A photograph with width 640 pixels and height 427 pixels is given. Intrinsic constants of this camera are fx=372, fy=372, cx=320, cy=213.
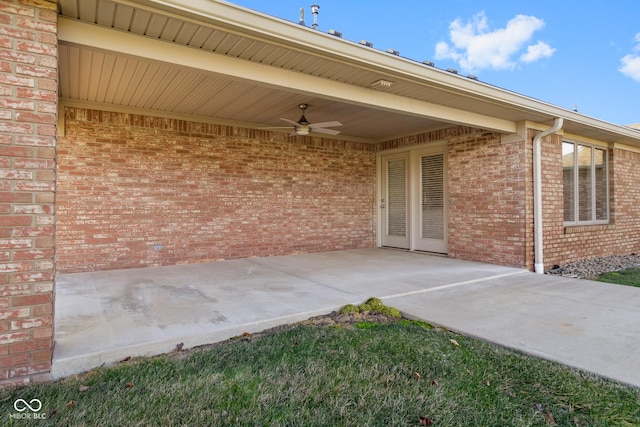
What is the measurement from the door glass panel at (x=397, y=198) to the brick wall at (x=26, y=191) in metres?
7.19

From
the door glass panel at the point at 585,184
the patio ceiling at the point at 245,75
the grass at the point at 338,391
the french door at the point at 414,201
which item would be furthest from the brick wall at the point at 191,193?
the door glass panel at the point at 585,184

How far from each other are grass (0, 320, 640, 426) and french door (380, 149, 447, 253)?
5.12m

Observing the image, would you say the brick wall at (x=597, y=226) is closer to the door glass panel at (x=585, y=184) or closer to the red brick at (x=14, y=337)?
the door glass panel at (x=585, y=184)

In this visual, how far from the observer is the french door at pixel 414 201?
25.5 ft

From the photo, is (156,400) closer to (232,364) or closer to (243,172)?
(232,364)

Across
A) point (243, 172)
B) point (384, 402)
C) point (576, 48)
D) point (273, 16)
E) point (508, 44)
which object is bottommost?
point (384, 402)

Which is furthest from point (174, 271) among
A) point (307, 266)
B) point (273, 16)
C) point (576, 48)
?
point (576, 48)

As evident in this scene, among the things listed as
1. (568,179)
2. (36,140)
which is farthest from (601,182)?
(36,140)

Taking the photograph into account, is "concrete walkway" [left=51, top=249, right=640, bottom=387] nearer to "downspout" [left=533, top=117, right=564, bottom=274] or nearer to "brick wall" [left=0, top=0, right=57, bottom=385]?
"brick wall" [left=0, top=0, right=57, bottom=385]

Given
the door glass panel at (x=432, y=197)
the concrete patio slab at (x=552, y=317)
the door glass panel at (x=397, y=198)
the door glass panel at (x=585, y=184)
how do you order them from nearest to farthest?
the concrete patio slab at (x=552, y=317)
the door glass panel at (x=585, y=184)
the door glass panel at (x=432, y=197)
the door glass panel at (x=397, y=198)

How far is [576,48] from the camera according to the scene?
534 inches

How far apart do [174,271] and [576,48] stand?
51.1ft

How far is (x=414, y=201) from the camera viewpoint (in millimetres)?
8266

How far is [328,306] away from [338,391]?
164 cm
